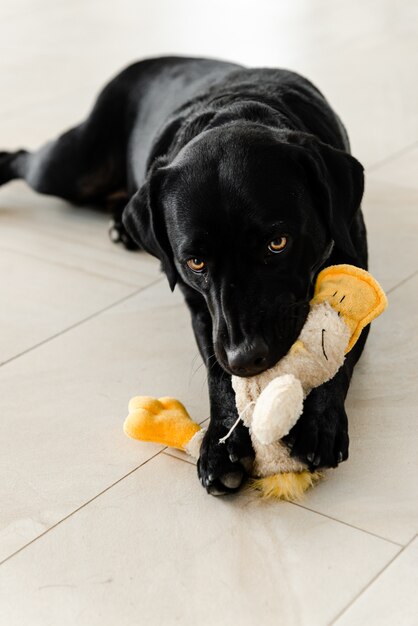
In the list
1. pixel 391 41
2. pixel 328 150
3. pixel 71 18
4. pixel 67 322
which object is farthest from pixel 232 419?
pixel 71 18

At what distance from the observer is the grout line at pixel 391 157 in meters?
4.34

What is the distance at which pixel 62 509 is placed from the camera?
92.4 inches

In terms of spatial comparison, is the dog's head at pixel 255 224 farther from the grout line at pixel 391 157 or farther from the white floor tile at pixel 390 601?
the grout line at pixel 391 157

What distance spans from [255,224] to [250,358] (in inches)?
12.5

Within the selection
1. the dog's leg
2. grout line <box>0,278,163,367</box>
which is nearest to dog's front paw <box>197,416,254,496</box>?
the dog's leg

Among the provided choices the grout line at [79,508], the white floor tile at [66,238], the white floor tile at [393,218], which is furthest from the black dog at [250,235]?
the white floor tile at [66,238]

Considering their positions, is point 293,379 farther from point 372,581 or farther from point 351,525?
point 372,581

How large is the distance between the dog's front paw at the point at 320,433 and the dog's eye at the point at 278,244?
1.14 feet

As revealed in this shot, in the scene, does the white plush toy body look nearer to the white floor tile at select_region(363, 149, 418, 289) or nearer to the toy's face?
the toy's face

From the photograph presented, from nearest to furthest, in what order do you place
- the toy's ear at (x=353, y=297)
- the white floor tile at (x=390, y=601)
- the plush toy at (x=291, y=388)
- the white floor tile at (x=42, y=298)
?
1. the white floor tile at (x=390, y=601)
2. the plush toy at (x=291, y=388)
3. the toy's ear at (x=353, y=297)
4. the white floor tile at (x=42, y=298)

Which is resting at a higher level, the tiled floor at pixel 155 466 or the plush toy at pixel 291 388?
the plush toy at pixel 291 388

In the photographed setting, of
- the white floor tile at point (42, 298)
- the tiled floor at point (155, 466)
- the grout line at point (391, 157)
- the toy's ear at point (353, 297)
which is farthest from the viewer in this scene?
the grout line at point (391, 157)

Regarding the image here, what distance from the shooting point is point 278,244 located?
231cm

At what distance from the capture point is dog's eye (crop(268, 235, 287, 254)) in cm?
230
